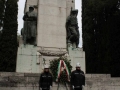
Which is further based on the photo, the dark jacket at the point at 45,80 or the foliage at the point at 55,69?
the foliage at the point at 55,69

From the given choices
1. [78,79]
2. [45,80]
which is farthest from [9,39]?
[78,79]

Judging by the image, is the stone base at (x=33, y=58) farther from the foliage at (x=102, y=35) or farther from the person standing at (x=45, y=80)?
the foliage at (x=102, y=35)

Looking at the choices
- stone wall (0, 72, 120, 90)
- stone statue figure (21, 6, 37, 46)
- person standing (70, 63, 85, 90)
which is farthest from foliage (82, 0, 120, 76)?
person standing (70, 63, 85, 90)

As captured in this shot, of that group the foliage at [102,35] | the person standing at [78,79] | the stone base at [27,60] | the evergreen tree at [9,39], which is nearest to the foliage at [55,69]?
the stone base at [27,60]

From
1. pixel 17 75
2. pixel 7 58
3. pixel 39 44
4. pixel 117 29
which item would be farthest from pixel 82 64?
pixel 7 58

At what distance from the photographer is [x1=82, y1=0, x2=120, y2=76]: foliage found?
23281mm

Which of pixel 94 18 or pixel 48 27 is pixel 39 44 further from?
pixel 94 18

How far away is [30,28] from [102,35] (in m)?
16.7

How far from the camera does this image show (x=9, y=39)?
89.0 ft

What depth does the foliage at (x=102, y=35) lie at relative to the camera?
76.4 feet

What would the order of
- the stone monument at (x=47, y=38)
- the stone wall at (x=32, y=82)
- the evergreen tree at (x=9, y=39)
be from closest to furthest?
the stone wall at (x=32, y=82)
the stone monument at (x=47, y=38)
the evergreen tree at (x=9, y=39)

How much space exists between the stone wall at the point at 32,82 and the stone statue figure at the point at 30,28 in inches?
92.9

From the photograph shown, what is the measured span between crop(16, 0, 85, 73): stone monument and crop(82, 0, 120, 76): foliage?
11953mm

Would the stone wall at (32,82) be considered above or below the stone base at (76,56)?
below
